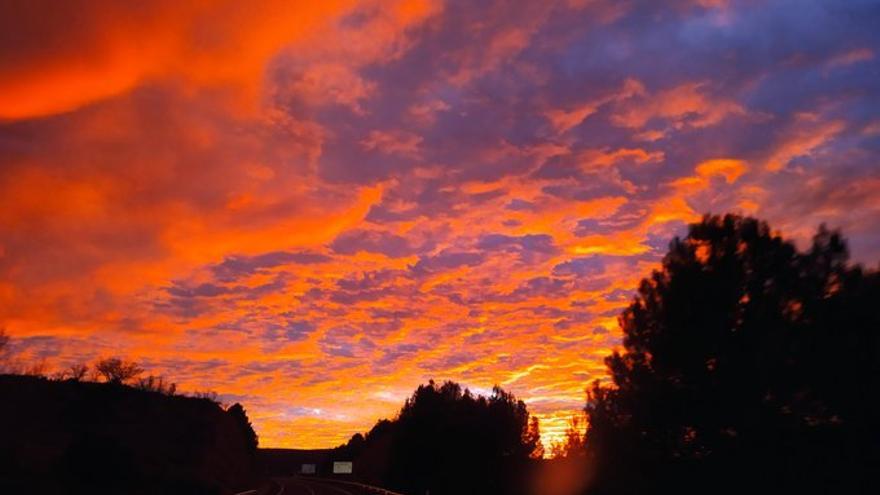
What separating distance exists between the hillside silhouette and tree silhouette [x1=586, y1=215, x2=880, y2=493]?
2535cm

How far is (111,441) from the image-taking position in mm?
45156

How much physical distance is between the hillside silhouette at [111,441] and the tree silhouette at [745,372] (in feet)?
83.2

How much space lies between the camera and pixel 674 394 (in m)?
23.5

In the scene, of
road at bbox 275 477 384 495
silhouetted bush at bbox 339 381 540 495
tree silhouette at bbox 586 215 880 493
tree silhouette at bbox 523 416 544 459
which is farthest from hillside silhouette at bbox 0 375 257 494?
tree silhouette at bbox 586 215 880 493

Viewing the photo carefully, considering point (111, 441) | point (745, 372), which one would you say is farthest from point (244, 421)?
point (745, 372)

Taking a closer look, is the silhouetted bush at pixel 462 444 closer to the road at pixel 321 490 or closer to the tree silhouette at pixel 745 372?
the road at pixel 321 490

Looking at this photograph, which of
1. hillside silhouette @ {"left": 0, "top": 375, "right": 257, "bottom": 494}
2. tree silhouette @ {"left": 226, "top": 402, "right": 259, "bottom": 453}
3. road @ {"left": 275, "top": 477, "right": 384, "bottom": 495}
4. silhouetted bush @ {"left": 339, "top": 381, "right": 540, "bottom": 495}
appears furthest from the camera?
tree silhouette @ {"left": 226, "top": 402, "right": 259, "bottom": 453}

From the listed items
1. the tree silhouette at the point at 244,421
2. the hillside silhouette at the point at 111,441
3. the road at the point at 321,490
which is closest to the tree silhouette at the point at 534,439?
the road at the point at 321,490

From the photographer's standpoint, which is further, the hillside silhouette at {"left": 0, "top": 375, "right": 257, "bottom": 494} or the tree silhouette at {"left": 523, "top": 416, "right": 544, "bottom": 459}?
the tree silhouette at {"left": 523, "top": 416, "right": 544, "bottom": 459}

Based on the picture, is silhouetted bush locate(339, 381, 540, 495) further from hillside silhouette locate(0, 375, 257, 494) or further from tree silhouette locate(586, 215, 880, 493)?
tree silhouette locate(586, 215, 880, 493)

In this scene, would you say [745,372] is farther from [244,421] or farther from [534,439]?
[244,421]

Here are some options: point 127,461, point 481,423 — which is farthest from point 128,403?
point 481,423

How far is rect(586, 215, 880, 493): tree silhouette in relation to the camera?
1989 centimetres

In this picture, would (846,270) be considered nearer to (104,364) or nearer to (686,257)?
(686,257)
